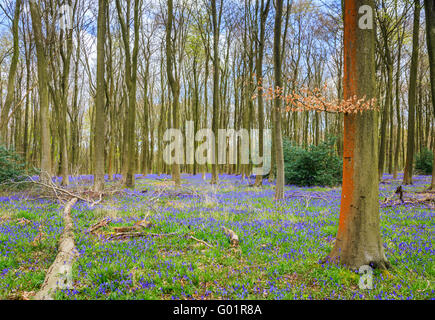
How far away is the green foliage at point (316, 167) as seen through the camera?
16484 mm

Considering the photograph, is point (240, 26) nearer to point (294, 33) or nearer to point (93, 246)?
point (294, 33)

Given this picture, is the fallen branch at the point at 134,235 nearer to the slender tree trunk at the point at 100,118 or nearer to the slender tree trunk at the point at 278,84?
the slender tree trunk at the point at 278,84

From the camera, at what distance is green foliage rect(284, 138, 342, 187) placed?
16.5 metres

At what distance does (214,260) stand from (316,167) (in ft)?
47.1

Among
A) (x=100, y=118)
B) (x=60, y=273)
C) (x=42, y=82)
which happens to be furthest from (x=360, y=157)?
(x=42, y=82)

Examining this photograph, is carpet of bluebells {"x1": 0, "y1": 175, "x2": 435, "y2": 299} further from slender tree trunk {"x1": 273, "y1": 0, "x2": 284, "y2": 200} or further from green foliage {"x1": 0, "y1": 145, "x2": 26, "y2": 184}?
green foliage {"x1": 0, "y1": 145, "x2": 26, "y2": 184}

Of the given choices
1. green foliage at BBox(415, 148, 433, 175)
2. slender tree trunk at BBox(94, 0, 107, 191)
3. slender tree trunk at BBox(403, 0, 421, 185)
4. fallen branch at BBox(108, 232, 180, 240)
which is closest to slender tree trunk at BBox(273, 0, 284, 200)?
fallen branch at BBox(108, 232, 180, 240)

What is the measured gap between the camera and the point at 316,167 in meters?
16.8

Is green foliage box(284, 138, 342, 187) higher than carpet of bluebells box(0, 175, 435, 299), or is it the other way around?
green foliage box(284, 138, 342, 187)

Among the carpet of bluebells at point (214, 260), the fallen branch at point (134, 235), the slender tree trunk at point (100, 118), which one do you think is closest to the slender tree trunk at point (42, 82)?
the slender tree trunk at point (100, 118)

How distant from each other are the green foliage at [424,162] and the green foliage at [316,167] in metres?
13.1

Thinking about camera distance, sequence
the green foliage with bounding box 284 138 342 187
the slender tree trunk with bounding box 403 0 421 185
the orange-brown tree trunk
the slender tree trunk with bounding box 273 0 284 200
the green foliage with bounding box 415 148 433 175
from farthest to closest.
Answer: the green foliage with bounding box 415 148 433 175
the green foliage with bounding box 284 138 342 187
the slender tree trunk with bounding box 403 0 421 185
the slender tree trunk with bounding box 273 0 284 200
the orange-brown tree trunk

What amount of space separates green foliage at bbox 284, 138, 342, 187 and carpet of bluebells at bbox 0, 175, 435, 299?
30.3 feet
